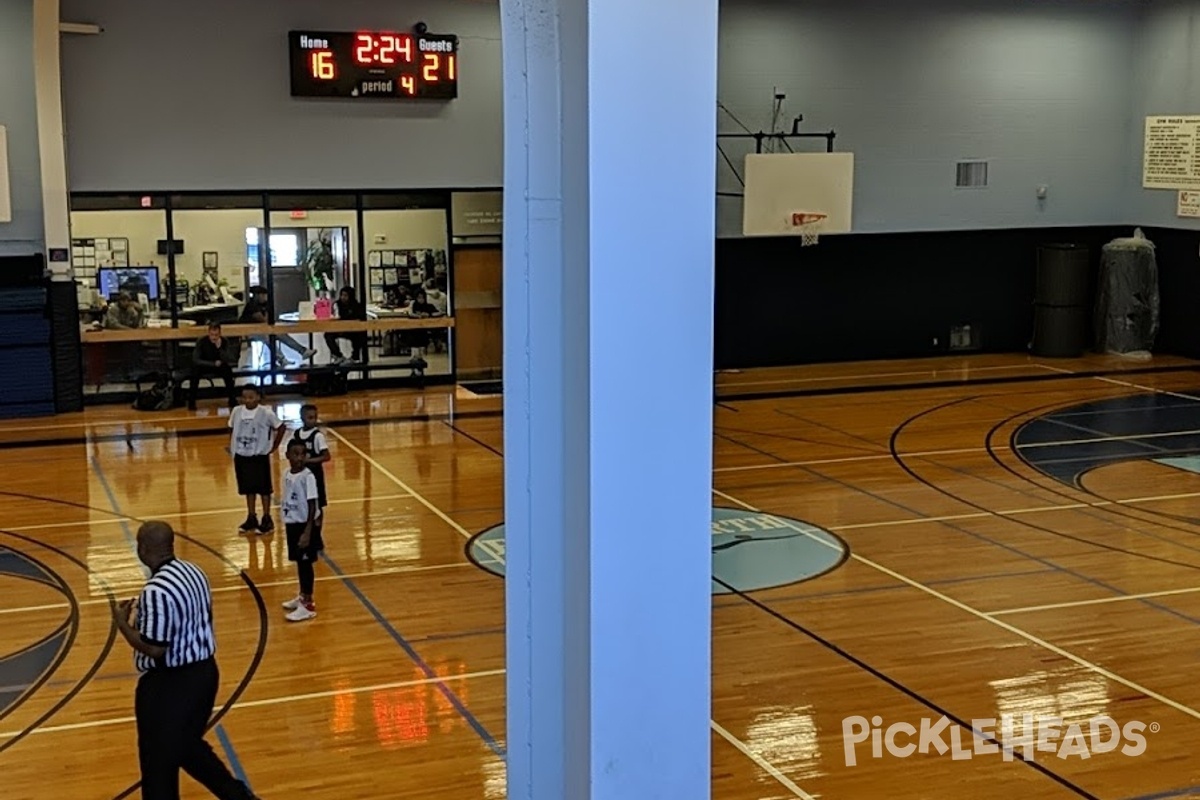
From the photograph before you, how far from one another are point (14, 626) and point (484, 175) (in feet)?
43.3

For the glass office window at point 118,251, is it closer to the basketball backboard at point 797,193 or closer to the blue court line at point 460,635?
the basketball backboard at point 797,193

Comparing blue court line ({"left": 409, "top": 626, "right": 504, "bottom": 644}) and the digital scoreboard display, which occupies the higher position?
the digital scoreboard display

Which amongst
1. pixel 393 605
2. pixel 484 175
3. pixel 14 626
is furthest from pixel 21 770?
pixel 484 175

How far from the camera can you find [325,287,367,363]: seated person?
2280 cm

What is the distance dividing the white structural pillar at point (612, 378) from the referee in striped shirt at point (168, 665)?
2467 millimetres

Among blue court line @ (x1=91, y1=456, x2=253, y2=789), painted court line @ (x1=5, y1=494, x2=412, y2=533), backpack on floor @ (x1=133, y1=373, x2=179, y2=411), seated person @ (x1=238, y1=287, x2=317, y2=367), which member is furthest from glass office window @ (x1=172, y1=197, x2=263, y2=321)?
painted court line @ (x1=5, y1=494, x2=412, y2=533)

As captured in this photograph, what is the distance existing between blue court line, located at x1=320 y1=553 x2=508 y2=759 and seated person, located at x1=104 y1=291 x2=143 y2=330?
31.2ft

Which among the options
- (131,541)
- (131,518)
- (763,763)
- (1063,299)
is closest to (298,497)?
(131,541)

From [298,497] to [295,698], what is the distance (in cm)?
211

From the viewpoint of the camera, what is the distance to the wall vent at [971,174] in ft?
85.6

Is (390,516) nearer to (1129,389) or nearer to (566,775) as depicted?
(566,775)

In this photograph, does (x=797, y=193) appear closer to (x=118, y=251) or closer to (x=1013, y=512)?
(x=1013, y=512)

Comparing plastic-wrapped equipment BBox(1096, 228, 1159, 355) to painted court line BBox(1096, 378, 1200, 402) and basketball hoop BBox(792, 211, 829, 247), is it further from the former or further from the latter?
basketball hoop BBox(792, 211, 829, 247)

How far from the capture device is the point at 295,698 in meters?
10.1
